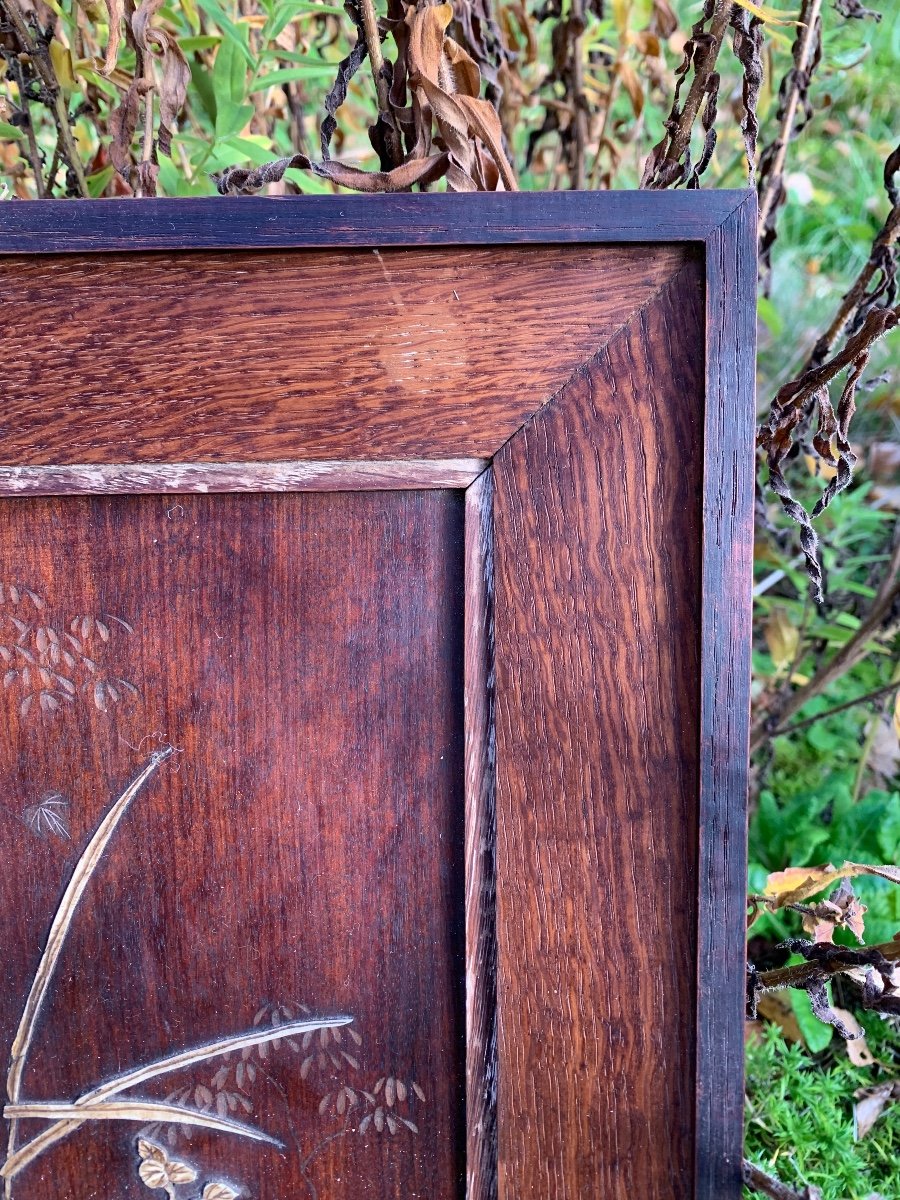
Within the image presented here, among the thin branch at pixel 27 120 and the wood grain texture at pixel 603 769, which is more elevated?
the thin branch at pixel 27 120

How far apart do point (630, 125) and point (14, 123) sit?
0.54 m

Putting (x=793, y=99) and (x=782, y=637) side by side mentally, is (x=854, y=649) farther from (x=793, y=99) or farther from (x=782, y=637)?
(x=793, y=99)

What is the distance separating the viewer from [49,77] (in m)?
0.53

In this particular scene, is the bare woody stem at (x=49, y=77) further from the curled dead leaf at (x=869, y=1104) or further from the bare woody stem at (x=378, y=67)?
the curled dead leaf at (x=869, y=1104)

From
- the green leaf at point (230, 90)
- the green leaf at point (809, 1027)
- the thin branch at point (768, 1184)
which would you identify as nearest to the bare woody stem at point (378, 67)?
the green leaf at point (230, 90)

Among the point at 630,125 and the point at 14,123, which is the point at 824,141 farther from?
the point at 14,123

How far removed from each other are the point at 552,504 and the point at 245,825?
0.24 metres

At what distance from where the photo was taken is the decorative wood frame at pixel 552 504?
0.40 metres

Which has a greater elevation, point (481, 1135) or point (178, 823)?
point (178, 823)

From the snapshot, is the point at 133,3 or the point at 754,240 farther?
the point at 133,3

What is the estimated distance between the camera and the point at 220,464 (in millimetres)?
423

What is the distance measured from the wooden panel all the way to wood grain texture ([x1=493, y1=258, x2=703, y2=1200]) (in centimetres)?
3

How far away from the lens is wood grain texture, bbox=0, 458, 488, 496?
16.6 inches

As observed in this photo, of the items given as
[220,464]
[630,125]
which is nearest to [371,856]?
[220,464]
